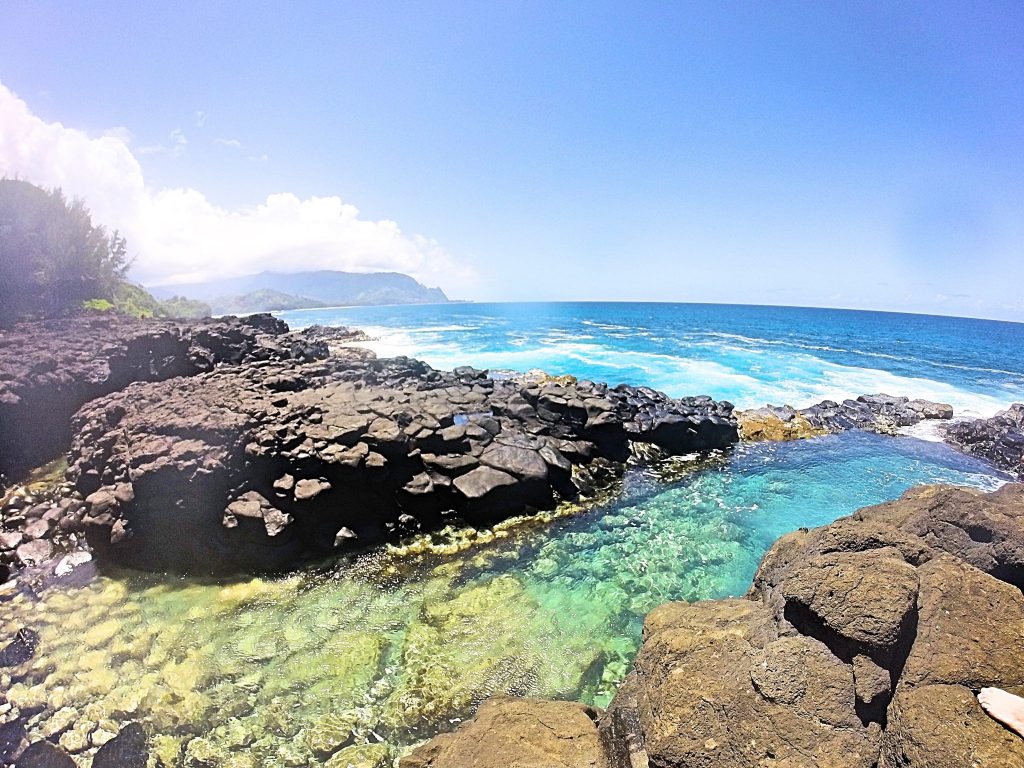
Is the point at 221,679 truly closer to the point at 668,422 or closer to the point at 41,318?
the point at 668,422

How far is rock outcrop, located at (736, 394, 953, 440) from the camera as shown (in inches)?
720

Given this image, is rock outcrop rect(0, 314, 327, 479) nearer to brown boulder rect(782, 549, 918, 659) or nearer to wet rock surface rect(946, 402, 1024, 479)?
brown boulder rect(782, 549, 918, 659)

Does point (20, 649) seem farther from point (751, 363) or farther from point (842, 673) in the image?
point (751, 363)

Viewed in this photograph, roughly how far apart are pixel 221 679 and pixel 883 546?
852 centimetres

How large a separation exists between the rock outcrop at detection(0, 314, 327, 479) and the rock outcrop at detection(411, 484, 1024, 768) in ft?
53.7

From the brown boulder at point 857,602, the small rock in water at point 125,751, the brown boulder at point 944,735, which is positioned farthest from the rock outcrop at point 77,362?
the brown boulder at point 944,735

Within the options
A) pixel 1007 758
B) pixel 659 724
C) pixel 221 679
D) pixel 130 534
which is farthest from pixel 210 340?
pixel 1007 758

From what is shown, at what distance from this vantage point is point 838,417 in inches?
805

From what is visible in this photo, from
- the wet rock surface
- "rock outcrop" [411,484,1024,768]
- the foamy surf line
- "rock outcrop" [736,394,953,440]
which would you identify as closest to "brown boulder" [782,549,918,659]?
"rock outcrop" [411,484,1024,768]

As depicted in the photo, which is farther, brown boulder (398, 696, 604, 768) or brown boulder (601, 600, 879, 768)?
brown boulder (398, 696, 604, 768)

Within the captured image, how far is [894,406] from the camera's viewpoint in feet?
73.2

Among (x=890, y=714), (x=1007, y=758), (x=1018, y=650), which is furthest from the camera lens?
(x=1018, y=650)

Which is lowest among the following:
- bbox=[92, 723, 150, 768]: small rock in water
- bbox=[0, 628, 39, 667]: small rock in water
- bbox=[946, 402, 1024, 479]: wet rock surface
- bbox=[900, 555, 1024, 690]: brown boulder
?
bbox=[92, 723, 150, 768]: small rock in water

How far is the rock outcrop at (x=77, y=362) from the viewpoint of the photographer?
13.3 metres
